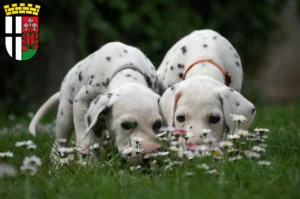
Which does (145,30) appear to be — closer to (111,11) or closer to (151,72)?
(111,11)

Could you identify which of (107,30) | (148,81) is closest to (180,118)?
(148,81)

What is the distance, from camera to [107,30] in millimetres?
12719

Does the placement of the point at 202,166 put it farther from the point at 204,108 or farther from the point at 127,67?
the point at 127,67

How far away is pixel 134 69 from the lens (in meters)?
6.00

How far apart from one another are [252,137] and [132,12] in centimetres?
904

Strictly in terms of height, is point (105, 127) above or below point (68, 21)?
below

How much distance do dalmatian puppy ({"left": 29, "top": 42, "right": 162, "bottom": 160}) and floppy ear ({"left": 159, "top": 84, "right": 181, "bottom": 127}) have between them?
0.23ft

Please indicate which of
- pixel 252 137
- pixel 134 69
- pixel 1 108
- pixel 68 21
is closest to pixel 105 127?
pixel 134 69

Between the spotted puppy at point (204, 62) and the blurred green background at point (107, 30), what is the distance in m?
5.34

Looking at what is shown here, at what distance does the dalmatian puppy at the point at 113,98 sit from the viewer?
5039 millimetres

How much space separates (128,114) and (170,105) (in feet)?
1.28

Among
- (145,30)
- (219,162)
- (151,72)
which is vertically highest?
(145,30)

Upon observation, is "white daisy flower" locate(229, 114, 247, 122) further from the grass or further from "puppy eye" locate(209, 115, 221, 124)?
the grass

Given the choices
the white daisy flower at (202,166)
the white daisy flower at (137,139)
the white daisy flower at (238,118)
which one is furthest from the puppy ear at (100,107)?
the white daisy flower at (202,166)
